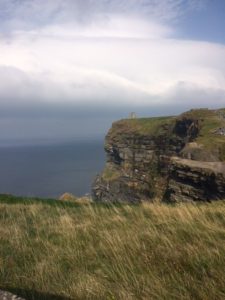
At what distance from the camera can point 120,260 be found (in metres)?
6.32

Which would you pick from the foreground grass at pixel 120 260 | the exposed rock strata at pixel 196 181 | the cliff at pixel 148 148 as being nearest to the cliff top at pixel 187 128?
the cliff at pixel 148 148

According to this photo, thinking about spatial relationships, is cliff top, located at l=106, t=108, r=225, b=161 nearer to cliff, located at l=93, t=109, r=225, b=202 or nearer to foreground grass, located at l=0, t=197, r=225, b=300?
cliff, located at l=93, t=109, r=225, b=202

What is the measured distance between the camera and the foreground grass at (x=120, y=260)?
5.04 meters

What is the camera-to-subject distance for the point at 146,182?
5468 inches

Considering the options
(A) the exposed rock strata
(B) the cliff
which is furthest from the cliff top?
(A) the exposed rock strata

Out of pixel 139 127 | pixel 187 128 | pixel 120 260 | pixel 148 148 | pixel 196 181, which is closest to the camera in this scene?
pixel 120 260

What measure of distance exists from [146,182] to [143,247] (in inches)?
5233

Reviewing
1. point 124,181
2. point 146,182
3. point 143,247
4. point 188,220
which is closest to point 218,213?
point 188,220

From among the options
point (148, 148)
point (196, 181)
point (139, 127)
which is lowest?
point (148, 148)

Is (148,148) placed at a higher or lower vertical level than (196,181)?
lower

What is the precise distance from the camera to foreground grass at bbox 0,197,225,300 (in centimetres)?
504

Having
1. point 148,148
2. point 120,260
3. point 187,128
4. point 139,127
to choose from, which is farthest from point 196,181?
point 139,127

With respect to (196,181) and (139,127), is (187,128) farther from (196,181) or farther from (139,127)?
(196,181)

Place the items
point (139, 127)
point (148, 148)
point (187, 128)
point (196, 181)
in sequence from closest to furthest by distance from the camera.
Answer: point (196, 181) < point (187, 128) < point (148, 148) < point (139, 127)
